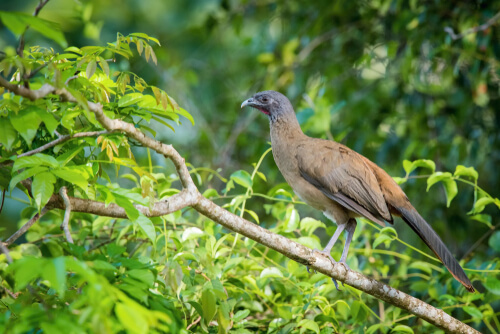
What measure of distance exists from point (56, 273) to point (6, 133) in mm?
765

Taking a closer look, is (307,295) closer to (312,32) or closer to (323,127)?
(323,127)

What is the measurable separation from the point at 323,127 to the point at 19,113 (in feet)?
8.66

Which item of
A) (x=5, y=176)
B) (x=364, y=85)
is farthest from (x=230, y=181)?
(x=364, y=85)

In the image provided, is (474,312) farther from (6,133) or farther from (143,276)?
(6,133)

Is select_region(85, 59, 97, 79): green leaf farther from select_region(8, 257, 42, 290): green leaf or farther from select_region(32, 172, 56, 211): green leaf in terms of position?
select_region(8, 257, 42, 290): green leaf

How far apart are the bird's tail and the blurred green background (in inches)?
39.1

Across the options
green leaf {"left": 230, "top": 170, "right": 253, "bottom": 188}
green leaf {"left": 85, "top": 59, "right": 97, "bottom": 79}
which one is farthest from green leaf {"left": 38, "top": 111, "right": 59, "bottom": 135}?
green leaf {"left": 230, "top": 170, "right": 253, "bottom": 188}

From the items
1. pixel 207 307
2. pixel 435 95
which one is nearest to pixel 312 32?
pixel 435 95

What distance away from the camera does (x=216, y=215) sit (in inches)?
96.0

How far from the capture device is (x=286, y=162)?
12.2 feet

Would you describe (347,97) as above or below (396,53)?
below

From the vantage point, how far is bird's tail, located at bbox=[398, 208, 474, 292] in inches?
124

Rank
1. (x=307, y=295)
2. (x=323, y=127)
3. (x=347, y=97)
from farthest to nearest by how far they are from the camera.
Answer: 1. (x=347, y=97)
2. (x=323, y=127)
3. (x=307, y=295)

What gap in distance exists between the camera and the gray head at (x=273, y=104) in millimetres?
4015
